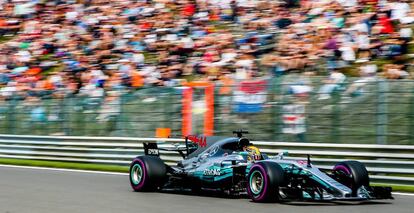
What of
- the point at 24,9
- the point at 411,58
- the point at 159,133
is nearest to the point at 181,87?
the point at 159,133

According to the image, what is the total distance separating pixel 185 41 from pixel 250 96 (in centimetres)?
513

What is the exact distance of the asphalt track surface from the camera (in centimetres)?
923

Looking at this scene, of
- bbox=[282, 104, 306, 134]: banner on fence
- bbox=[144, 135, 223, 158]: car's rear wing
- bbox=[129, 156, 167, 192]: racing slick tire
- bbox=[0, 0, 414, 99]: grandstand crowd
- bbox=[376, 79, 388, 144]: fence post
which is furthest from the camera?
bbox=[0, 0, 414, 99]: grandstand crowd

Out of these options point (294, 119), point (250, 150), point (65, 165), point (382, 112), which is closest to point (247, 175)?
point (250, 150)

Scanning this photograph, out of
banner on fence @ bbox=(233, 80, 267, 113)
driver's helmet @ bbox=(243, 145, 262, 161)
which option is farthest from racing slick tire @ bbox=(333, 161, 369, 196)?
banner on fence @ bbox=(233, 80, 267, 113)

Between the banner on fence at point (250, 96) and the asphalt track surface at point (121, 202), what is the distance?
3.13 m

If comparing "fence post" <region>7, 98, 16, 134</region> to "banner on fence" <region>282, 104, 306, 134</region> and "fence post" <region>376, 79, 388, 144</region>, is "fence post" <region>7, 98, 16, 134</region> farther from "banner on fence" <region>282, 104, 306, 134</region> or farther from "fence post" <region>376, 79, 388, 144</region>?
"fence post" <region>376, 79, 388, 144</region>

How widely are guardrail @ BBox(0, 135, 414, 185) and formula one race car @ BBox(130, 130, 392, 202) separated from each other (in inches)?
88.0

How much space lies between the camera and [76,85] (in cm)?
2053

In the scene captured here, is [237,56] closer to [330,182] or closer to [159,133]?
[159,133]

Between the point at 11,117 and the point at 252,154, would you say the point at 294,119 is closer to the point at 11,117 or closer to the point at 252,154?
the point at 252,154

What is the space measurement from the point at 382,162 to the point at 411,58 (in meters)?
3.11

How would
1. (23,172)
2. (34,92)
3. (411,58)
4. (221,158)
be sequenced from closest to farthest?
(221,158) < (411,58) < (23,172) < (34,92)

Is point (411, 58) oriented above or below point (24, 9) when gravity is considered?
below
